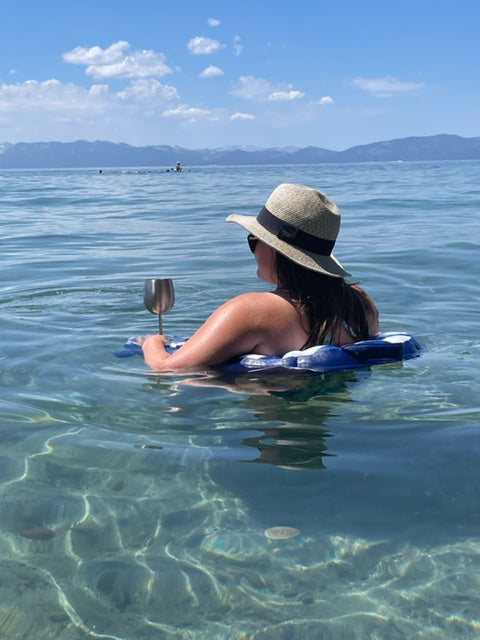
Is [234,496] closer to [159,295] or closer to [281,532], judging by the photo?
[281,532]

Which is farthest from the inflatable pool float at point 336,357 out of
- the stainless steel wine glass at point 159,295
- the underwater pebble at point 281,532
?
the underwater pebble at point 281,532

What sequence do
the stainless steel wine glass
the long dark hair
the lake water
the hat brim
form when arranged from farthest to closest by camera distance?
the stainless steel wine glass
the long dark hair
the hat brim
the lake water

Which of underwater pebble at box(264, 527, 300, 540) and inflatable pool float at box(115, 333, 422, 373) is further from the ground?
inflatable pool float at box(115, 333, 422, 373)

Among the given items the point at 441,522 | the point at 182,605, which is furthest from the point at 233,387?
the point at 182,605

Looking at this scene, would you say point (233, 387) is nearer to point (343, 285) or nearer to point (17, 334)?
point (343, 285)

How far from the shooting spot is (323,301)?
13.0 feet

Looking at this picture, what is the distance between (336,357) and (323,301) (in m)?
0.35

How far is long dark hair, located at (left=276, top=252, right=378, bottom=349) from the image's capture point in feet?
12.8

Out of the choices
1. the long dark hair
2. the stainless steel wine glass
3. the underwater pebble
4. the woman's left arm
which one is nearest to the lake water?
the underwater pebble

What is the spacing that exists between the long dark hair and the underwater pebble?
5.20 ft

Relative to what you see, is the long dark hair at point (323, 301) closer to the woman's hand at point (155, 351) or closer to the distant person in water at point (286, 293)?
the distant person in water at point (286, 293)

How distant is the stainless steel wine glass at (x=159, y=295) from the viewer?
16.3 feet

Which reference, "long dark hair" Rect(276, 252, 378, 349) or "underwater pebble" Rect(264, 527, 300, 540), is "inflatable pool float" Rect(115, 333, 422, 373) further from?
"underwater pebble" Rect(264, 527, 300, 540)

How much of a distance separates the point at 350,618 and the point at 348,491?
28.9 inches
